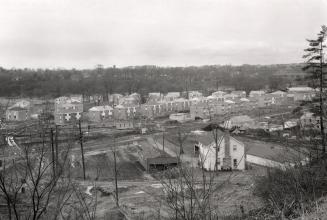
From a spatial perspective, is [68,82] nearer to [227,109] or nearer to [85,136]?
[227,109]

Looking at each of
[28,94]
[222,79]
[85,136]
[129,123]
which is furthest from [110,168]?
[222,79]

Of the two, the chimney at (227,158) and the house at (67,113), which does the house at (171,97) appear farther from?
the chimney at (227,158)

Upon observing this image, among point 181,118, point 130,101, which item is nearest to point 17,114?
point 130,101

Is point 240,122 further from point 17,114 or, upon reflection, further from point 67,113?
point 17,114

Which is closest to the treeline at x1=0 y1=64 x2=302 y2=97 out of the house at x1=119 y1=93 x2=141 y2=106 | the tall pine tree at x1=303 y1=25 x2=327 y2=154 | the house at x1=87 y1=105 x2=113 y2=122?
the house at x1=119 y1=93 x2=141 y2=106

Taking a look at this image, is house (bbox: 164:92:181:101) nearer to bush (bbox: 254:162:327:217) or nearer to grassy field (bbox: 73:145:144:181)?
grassy field (bbox: 73:145:144:181)
